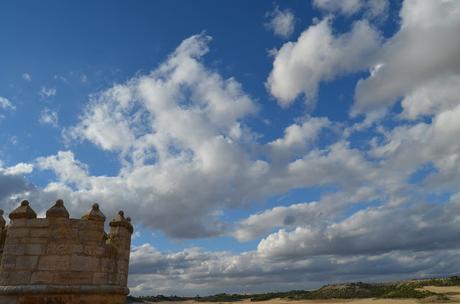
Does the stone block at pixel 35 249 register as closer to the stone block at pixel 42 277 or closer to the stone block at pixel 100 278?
the stone block at pixel 42 277

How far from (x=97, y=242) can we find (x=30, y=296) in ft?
5.14

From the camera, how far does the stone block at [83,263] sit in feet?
28.5

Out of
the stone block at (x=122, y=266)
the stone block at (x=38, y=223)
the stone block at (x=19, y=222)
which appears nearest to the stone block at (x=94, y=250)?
the stone block at (x=122, y=266)

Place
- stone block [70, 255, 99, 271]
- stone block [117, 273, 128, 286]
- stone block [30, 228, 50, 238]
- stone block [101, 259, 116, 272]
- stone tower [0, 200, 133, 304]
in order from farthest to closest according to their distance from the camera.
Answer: stone block [117, 273, 128, 286] < stone block [101, 259, 116, 272] < stone block [30, 228, 50, 238] < stone block [70, 255, 99, 271] < stone tower [0, 200, 133, 304]

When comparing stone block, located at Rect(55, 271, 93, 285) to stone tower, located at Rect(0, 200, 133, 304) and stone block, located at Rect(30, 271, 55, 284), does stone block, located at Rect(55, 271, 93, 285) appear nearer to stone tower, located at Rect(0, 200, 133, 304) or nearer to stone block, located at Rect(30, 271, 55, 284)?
stone tower, located at Rect(0, 200, 133, 304)

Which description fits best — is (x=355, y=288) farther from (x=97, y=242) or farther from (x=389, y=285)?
(x=97, y=242)

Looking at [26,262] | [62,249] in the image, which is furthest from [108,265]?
[26,262]

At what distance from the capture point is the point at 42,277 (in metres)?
8.55

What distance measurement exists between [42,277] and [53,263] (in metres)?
0.32

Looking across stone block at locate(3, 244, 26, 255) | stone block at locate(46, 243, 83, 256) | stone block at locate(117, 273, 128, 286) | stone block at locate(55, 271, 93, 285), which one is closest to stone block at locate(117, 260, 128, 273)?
stone block at locate(117, 273, 128, 286)

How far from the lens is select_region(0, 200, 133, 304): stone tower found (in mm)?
8445

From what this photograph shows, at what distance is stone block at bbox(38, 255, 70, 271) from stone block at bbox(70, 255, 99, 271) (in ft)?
0.37

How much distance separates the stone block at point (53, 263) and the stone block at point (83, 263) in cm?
11

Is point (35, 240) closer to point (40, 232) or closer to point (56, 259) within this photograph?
point (40, 232)
